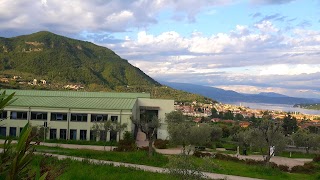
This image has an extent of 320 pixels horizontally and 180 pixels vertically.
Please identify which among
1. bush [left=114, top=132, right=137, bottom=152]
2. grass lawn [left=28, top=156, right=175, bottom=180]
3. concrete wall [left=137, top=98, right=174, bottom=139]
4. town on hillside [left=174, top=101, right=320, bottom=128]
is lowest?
town on hillside [left=174, top=101, right=320, bottom=128]

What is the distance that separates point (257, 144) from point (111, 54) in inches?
6296

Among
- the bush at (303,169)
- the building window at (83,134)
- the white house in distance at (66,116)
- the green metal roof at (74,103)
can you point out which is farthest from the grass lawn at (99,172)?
the green metal roof at (74,103)

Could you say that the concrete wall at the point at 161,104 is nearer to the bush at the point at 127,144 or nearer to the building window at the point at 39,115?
the bush at the point at 127,144

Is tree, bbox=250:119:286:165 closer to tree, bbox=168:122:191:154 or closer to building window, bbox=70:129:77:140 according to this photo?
tree, bbox=168:122:191:154

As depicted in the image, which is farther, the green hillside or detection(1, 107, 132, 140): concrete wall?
the green hillside

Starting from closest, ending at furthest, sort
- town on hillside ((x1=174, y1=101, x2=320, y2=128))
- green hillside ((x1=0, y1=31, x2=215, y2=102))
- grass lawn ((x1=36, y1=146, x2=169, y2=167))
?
grass lawn ((x1=36, y1=146, x2=169, y2=167)) → town on hillside ((x1=174, y1=101, x2=320, y2=128)) → green hillside ((x1=0, y1=31, x2=215, y2=102))

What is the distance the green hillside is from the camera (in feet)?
388

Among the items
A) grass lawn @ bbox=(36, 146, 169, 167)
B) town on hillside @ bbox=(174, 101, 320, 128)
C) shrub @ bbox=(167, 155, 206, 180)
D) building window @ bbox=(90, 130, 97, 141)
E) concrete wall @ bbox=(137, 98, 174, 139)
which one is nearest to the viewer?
shrub @ bbox=(167, 155, 206, 180)

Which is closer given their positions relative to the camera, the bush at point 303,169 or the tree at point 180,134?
the bush at point 303,169

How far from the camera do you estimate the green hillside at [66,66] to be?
11819 centimetres

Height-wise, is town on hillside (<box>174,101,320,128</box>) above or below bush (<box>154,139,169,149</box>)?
below

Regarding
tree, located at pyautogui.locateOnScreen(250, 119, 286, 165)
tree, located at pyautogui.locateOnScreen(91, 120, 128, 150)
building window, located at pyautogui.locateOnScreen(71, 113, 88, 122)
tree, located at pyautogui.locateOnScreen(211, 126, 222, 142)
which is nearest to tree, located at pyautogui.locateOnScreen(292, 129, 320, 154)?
tree, located at pyautogui.locateOnScreen(211, 126, 222, 142)

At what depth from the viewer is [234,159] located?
33094mm

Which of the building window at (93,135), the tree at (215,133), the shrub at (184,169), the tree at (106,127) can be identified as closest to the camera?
the shrub at (184,169)
